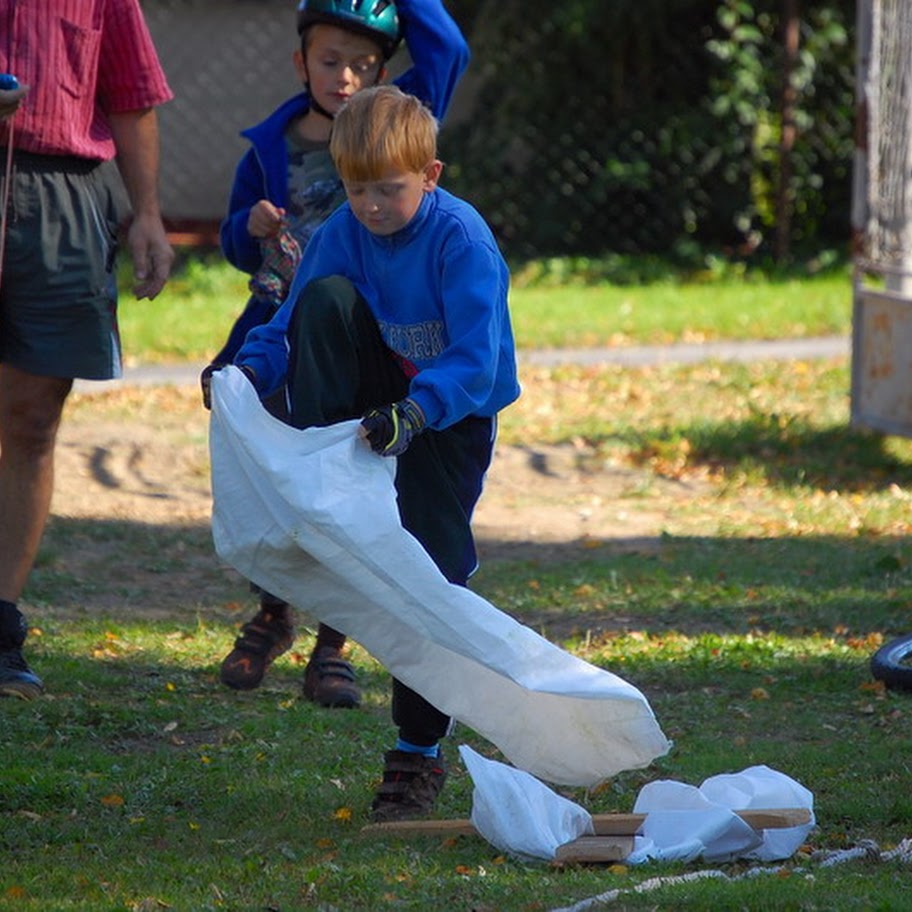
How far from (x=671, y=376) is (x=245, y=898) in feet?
25.4

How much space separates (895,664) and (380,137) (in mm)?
2287

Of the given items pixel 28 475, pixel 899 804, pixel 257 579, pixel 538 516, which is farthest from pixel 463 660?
pixel 538 516

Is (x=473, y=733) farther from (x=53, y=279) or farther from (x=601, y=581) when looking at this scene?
(x=601, y=581)

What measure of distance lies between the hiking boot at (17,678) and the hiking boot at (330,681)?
0.72 meters

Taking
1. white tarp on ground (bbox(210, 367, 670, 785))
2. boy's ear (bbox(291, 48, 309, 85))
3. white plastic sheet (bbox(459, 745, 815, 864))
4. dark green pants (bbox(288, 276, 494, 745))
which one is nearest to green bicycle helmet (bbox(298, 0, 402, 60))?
boy's ear (bbox(291, 48, 309, 85))

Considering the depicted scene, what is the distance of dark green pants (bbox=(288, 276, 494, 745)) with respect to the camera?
3.65 m

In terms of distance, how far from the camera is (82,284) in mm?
4711

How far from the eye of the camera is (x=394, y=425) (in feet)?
11.1

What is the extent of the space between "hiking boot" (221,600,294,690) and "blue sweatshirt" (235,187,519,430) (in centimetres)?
134

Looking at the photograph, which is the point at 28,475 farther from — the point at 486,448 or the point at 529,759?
the point at 529,759

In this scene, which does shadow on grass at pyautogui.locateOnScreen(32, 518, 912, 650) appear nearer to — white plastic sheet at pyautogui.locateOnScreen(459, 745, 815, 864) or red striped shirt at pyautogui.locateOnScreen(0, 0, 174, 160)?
red striped shirt at pyautogui.locateOnScreen(0, 0, 174, 160)

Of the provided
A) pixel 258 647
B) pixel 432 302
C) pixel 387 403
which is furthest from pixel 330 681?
pixel 432 302

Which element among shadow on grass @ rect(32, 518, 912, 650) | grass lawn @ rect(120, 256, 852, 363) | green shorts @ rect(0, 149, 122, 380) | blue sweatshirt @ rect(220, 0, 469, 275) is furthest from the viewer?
grass lawn @ rect(120, 256, 852, 363)

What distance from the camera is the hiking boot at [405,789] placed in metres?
3.80
